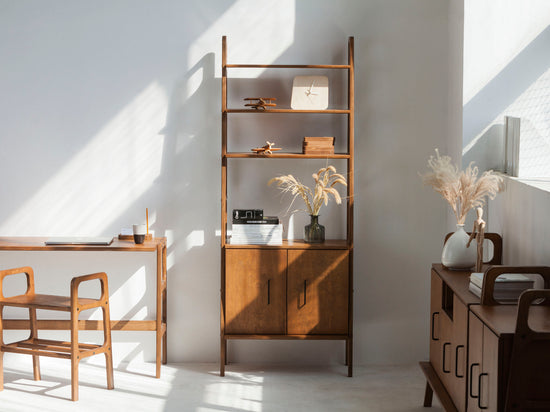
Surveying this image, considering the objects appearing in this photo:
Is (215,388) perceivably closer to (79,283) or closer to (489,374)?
(79,283)

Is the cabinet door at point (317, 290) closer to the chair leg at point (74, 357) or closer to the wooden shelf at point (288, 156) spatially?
the wooden shelf at point (288, 156)

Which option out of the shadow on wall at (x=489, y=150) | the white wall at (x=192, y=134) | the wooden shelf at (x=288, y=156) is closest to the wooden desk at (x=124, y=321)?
the white wall at (x=192, y=134)

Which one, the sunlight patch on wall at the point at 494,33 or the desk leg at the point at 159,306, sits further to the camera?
the desk leg at the point at 159,306

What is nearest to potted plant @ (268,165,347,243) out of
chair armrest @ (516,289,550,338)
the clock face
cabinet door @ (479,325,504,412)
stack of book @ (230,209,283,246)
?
stack of book @ (230,209,283,246)

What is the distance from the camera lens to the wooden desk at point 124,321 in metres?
4.22

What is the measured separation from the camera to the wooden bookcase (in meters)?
4.37

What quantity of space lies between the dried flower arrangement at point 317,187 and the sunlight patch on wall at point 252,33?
886 mm

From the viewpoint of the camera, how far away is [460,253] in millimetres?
3445

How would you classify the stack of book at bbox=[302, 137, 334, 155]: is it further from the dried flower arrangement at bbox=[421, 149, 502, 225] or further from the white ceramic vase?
the white ceramic vase

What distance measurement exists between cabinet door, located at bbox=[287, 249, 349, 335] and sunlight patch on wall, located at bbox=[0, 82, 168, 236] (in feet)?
4.17

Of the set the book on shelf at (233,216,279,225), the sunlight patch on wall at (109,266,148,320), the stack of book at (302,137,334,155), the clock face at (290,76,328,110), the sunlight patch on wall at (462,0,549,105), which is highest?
the sunlight patch on wall at (462,0,549,105)

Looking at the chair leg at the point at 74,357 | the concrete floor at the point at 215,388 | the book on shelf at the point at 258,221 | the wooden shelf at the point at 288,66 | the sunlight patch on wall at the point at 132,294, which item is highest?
the wooden shelf at the point at 288,66

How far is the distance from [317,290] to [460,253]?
3.96 ft

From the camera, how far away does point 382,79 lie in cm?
464
